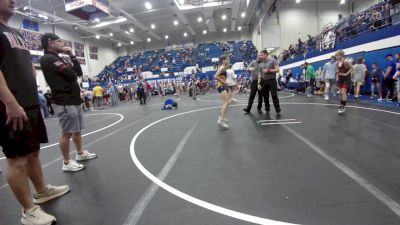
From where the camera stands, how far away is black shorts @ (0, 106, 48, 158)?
7.07 ft

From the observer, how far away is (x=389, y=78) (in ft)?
31.4

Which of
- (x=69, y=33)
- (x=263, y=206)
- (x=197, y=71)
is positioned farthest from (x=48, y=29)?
(x=263, y=206)

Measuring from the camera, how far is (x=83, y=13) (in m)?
13.7

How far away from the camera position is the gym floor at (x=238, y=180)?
2.31 meters

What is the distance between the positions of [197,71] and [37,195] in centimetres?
2687

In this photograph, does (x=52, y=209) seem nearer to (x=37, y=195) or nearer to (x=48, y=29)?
(x=37, y=195)

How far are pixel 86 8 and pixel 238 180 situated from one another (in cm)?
1327

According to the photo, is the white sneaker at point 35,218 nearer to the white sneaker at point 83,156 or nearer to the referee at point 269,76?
the white sneaker at point 83,156

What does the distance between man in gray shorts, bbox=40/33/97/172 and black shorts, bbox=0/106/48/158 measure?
1318 mm

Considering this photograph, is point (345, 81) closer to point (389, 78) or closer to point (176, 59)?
point (389, 78)

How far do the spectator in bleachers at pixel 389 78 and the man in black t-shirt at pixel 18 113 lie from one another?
432 inches

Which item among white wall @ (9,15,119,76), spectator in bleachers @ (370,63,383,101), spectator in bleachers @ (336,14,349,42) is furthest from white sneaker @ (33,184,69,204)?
white wall @ (9,15,119,76)

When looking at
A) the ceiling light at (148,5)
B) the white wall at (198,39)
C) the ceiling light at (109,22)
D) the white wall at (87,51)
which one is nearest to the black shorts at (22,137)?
the ceiling light at (148,5)

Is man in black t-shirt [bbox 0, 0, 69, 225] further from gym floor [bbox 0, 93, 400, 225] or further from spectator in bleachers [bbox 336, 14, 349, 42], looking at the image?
spectator in bleachers [bbox 336, 14, 349, 42]
